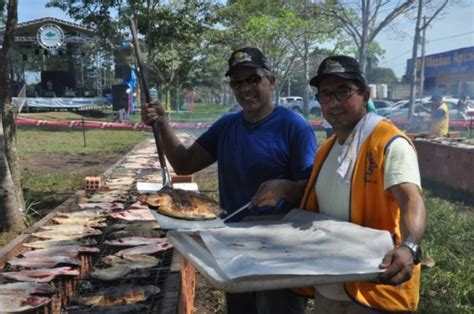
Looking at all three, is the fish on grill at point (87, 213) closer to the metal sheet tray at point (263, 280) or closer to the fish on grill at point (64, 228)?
the fish on grill at point (64, 228)

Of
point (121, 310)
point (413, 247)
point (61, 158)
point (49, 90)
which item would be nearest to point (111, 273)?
point (121, 310)

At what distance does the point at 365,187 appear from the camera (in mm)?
2100

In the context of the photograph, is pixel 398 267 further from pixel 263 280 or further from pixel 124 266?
pixel 124 266

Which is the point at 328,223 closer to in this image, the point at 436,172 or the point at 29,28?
the point at 436,172

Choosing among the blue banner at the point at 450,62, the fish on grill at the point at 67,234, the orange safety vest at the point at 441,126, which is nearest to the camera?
the fish on grill at the point at 67,234

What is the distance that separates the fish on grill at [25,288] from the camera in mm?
3457

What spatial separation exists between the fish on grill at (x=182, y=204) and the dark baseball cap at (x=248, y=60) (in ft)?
2.35

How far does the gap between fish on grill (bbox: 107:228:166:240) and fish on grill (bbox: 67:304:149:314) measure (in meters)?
1.82

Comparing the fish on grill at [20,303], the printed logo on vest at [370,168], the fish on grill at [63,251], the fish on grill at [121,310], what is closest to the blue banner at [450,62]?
the fish on grill at [63,251]

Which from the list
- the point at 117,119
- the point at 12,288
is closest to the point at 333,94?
the point at 12,288

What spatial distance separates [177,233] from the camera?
235 centimetres

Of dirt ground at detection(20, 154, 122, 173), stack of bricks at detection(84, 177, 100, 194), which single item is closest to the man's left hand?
stack of bricks at detection(84, 177, 100, 194)

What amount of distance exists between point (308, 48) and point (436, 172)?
23.7 m

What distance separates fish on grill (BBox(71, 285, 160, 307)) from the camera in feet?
11.4
